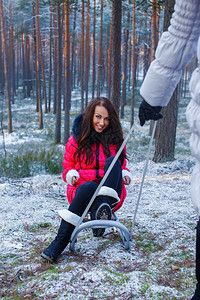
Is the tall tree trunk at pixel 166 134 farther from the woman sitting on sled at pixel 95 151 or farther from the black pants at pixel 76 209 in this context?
the black pants at pixel 76 209

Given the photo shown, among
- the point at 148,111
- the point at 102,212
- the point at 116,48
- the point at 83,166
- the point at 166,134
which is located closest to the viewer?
the point at 148,111

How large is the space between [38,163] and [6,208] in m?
3.49

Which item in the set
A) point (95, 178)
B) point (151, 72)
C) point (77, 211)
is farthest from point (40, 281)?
point (151, 72)

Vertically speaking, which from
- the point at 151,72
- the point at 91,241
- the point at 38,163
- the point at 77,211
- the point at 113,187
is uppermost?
the point at 151,72

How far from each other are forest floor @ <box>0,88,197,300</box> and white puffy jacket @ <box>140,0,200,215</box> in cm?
91

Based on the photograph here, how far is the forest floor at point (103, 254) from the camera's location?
1.93 m

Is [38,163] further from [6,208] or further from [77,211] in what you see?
[77,211]

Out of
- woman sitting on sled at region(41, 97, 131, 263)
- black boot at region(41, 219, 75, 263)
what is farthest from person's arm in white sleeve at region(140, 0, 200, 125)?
black boot at region(41, 219, 75, 263)

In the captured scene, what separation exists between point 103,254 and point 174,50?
173 cm

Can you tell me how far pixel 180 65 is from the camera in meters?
1.75

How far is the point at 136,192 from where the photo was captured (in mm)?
4902

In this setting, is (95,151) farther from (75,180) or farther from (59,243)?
(59,243)

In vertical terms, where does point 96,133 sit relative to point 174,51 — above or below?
below

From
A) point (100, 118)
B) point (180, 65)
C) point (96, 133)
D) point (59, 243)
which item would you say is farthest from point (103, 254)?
point (180, 65)
